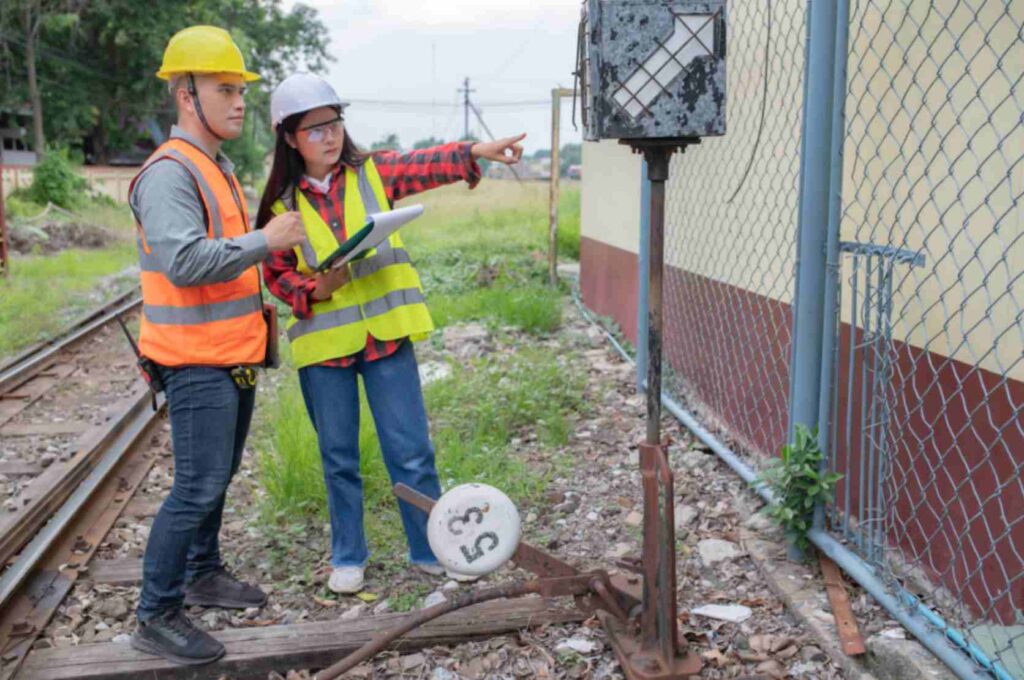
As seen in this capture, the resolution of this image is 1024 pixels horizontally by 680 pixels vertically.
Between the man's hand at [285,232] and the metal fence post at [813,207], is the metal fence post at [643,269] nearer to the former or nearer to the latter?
the metal fence post at [813,207]

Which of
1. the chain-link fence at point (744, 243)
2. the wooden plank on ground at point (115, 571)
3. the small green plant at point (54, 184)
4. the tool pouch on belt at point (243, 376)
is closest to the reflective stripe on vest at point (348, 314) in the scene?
the tool pouch on belt at point (243, 376)

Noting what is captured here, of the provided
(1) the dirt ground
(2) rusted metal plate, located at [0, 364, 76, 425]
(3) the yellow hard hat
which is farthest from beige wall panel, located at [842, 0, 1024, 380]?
(2) rusted metal plate, located at [0, 364, 76, 425]

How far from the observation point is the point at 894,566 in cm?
329

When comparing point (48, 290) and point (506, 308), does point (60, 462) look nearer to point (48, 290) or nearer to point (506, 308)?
point (506, 308)

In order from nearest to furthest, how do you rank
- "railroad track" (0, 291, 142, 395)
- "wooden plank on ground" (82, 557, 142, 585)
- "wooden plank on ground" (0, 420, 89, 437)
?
"wooden plank on ground" (82, 557, 142, 585)
"wooden plank on ground" (0, 420, 89, 437)
"railroad track" (0, 291, 142, 395)

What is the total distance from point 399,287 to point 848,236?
1.76 m

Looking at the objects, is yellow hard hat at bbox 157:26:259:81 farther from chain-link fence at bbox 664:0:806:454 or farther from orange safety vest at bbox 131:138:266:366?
chain-link fence at bbox 664:0:806:454

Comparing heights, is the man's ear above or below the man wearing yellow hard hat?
above

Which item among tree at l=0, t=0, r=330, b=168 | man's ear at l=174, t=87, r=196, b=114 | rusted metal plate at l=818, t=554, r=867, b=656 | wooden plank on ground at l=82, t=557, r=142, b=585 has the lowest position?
wooden plank on ground at l=82, t=557, r=142, b=585

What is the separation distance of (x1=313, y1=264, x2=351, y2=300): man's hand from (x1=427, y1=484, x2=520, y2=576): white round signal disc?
1.00 meters

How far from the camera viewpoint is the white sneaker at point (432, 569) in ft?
12.9

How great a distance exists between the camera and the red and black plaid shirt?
360 cm

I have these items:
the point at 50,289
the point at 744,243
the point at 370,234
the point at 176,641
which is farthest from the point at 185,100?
the point at 50,289

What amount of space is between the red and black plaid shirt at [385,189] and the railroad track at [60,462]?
158 cm
